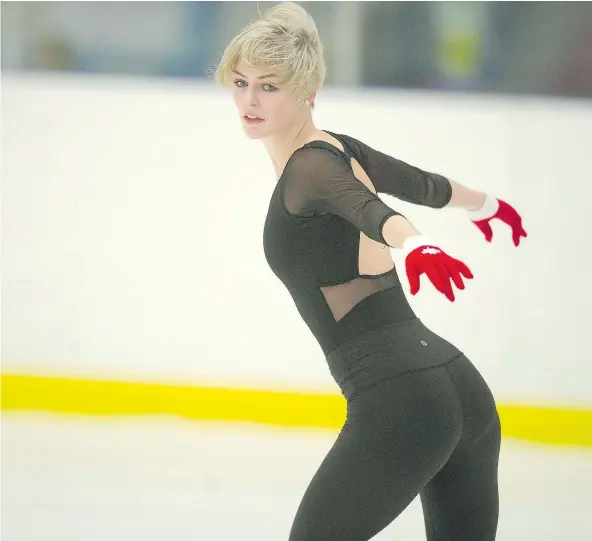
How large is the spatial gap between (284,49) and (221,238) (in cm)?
194

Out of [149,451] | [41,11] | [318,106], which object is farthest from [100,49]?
[149,451]

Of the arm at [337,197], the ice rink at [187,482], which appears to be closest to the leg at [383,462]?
the arm at [337,197]

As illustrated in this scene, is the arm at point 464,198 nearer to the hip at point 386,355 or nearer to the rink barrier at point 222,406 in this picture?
the hip at point 386,355

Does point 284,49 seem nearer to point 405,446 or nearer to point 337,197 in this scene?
point 337,197

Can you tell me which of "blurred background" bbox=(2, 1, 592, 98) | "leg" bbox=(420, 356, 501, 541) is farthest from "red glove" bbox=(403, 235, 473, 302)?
"blurred background" bbox=(2, 1, 592, 98)

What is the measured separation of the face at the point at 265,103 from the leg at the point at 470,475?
52cm

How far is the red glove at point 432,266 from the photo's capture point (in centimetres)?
126

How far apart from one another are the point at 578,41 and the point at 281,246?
7.73ft

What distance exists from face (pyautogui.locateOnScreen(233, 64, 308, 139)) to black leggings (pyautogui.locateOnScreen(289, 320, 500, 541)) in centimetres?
43

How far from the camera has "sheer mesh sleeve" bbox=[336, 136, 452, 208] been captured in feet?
5.67

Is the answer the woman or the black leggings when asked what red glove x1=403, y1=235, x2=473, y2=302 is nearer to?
the woman

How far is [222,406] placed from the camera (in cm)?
347

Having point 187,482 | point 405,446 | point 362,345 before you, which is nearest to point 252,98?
point 362,345

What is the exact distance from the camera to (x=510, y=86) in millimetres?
3441
